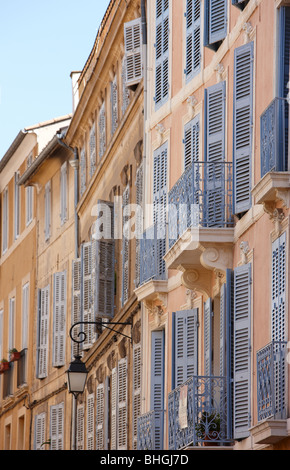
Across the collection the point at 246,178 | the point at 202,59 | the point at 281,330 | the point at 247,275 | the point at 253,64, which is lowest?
the point at 281,330

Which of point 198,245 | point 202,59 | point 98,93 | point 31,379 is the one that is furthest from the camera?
point 31,379

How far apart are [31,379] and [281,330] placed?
20917 mm

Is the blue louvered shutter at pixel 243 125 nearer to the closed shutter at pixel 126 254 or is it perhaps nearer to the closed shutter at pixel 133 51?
the closed shutter at pixel 133 51

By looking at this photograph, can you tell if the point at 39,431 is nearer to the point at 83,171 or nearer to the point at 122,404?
the point at 83,171

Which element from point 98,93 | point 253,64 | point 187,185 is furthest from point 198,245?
point 98,93

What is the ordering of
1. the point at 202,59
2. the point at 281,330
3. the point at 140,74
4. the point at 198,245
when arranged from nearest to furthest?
the point at 281,330
the point at 198,245
the point at 202,59
the point at 140,74

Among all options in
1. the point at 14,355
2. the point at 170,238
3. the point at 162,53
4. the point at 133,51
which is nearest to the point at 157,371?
the point at 170,238

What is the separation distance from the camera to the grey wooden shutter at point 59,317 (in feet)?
105

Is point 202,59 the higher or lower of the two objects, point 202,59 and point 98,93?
the lower

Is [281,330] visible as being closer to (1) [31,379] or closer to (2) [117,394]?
(2) [117,394]

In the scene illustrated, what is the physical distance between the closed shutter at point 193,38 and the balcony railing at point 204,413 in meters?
5.61

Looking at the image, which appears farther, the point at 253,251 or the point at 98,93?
the point at 98,93

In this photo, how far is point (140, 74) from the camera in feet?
81.7

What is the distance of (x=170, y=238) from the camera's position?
1988 centimetres
